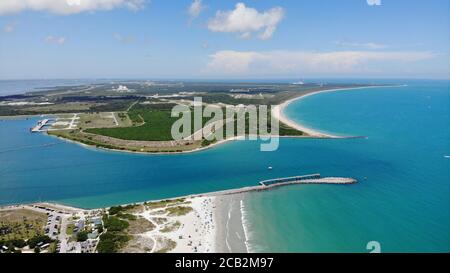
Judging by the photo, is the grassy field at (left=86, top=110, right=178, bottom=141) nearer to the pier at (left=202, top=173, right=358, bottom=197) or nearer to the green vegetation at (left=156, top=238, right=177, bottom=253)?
the pier at (left=202, top=173, right=358, bottom=197)

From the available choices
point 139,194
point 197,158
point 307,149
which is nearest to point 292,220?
point 139,194

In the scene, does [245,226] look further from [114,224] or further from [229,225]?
[114,224]

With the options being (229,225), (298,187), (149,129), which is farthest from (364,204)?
(149,129)

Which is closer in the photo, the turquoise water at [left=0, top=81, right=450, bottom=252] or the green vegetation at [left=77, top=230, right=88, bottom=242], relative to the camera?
the green vegetation at [left=77, top=230, right=88, bottom=242]

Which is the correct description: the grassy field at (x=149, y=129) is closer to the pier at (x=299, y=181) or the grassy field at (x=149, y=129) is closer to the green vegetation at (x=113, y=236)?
the pier at (x=299, y=181)

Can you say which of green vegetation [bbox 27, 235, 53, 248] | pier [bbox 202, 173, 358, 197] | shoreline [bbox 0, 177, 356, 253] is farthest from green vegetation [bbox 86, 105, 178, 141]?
green vegetation [bbox 27, 235, 53, 248]
